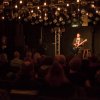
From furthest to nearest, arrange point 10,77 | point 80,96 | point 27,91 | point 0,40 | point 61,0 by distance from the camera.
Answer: point 0,40 < point 61,0 < point 10,77 < point 27,91 < point 80,96

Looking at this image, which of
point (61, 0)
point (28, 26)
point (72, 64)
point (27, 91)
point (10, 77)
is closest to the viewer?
point (27, 91)

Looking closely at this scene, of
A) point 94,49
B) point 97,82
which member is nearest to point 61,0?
point 97,82

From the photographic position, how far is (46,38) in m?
24.0

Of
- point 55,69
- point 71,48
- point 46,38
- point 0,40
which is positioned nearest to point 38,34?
point 46,38

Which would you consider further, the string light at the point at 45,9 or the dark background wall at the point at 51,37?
the dark background wall at the point at 51,37

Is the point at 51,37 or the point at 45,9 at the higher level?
the point at 45,9

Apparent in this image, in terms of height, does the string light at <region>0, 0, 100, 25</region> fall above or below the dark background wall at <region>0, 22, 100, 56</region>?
above

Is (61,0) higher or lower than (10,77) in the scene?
higher

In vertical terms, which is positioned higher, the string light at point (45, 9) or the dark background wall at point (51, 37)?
the string light at point (45, 9)

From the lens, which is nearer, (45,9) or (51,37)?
(45,9)

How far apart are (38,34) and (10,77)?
15.4 meters

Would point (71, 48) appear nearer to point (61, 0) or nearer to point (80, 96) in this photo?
point (61, 0)

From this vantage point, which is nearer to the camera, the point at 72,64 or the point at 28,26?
the point at 72,64

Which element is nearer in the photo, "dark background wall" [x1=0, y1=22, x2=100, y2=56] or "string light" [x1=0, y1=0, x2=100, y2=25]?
"string light" [x1=0, y1=0, x2=100, y2=25]
